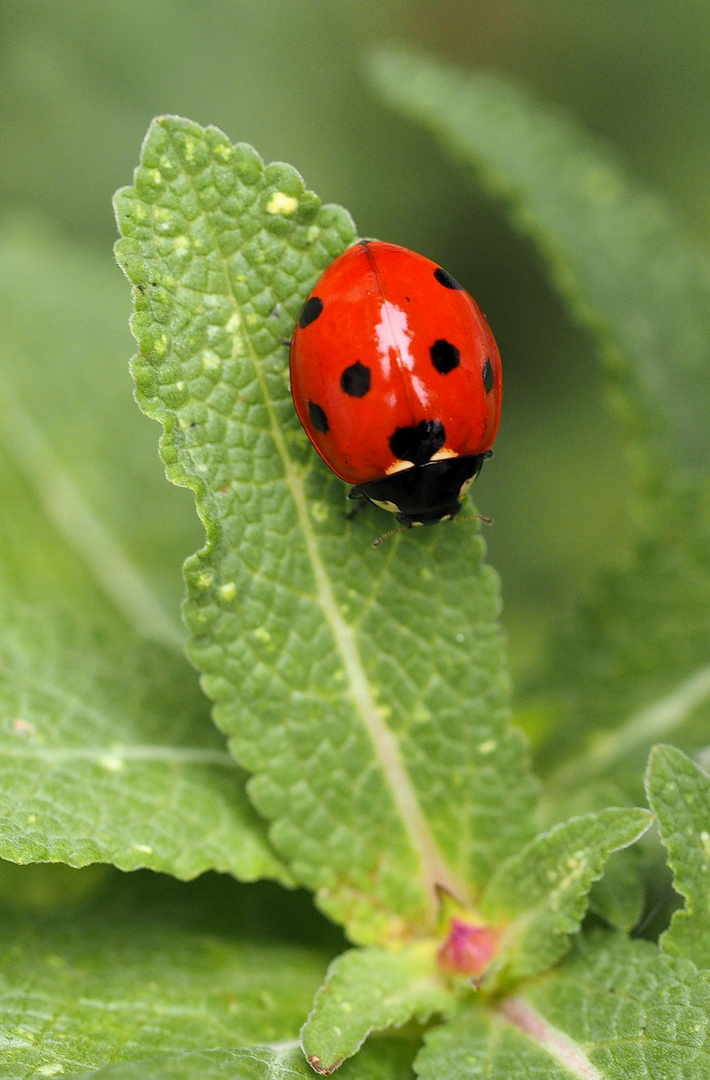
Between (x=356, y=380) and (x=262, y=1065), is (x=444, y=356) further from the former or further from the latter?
(x=262, y=1065)

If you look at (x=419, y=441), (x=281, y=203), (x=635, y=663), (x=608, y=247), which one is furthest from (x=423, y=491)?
(x=608, y=247)

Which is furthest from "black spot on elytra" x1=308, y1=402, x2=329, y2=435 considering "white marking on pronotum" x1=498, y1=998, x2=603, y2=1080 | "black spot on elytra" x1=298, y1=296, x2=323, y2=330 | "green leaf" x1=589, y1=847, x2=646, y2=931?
"white marking on pronotum" x1=498, y1=998, x2=603, y2=1080

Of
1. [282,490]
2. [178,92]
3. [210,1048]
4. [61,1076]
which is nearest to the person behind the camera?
[61,1076]

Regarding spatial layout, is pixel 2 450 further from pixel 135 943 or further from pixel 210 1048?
pixel 210 1048

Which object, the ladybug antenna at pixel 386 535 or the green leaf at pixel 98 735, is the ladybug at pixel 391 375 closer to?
the ladybug antenna at pixel 386 535

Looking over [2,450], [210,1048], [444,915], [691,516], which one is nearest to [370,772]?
[444,915]

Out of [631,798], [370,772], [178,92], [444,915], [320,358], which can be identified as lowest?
[444,915]

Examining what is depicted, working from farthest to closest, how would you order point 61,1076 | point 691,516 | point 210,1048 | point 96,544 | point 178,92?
point 178,92, point 96,544, point 691,516, point 210,1048, point 61,1076

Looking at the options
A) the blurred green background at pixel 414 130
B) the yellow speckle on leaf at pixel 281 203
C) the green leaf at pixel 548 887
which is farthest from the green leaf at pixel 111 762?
the blurred green background at pixel 414 130
